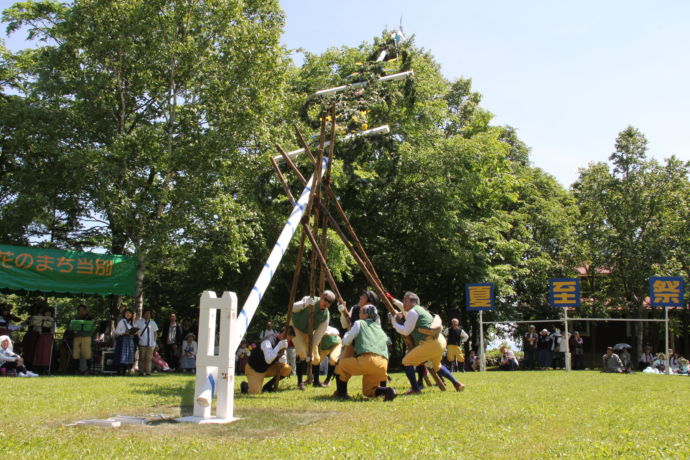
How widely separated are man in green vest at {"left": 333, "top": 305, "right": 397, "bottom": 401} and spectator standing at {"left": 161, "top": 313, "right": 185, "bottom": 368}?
11.8 metres

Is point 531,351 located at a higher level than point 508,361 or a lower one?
higher

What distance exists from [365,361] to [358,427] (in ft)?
9.49

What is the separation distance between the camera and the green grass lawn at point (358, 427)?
18.4 ft

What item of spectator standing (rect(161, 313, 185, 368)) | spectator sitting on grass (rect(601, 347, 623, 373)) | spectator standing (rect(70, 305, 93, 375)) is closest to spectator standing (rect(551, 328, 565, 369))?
spectator sitting on grass (rect(601, 347, 623, 373))

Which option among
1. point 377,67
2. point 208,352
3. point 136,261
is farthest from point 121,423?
point 136,261

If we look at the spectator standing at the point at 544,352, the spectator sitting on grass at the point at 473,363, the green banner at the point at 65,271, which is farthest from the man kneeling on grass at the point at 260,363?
the spectator sitting on grass at the point at 473,363

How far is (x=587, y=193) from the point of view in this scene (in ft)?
121

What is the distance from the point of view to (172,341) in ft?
67.6

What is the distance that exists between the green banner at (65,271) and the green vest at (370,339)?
10.3 m

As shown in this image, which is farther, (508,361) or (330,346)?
(508,361)

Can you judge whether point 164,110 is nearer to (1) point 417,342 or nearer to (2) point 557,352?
(1) point 417,342

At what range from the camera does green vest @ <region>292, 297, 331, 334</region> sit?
1216 cm

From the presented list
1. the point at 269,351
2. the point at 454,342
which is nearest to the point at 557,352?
the point at 454,342

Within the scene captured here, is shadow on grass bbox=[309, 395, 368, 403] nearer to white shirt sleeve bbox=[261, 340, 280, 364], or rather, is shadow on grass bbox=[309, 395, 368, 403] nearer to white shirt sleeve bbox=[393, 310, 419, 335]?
white shirt sleeve bbox=[261, 340, 280, 364]
